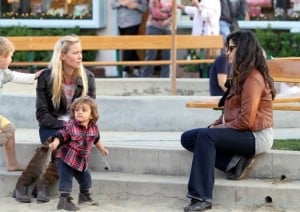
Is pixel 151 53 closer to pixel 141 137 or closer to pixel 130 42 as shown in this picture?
pixel 130 42

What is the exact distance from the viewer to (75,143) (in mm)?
7086

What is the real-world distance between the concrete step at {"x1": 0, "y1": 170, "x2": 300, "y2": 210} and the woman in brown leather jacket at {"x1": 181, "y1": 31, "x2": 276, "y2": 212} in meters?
0.17

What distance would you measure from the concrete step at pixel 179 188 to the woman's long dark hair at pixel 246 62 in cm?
76

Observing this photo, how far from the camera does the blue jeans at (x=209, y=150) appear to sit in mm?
6910

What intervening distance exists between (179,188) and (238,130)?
728 millimetres

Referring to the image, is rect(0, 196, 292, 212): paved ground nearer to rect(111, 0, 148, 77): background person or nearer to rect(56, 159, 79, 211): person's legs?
rect(56, 159, 79, 211): person's legs

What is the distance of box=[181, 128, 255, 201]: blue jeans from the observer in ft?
22.7

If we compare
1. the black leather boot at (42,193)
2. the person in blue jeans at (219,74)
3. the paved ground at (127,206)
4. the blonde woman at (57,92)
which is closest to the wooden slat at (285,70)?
Result: the person in blue jeans at (219,74)

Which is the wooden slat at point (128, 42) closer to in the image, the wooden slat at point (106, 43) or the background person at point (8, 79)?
the wooden slat at point (106, 43)

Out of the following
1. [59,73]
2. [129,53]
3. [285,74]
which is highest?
[59,73]

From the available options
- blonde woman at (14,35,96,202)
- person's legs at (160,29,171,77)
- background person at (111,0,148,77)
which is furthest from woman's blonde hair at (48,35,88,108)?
background person at (111,0,148,77)

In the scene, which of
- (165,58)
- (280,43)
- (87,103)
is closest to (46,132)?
(87,103)

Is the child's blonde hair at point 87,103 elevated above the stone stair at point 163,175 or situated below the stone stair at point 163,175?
above

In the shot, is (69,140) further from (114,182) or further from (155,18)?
(155,18)
